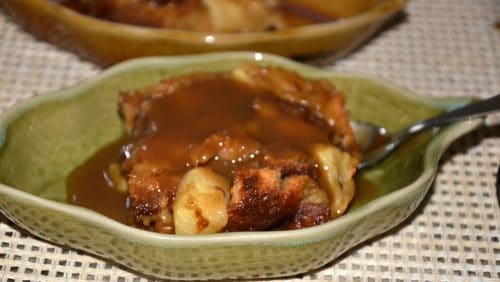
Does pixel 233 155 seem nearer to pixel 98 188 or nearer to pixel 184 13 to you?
pixel 98 188

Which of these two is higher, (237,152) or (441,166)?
(237,152)

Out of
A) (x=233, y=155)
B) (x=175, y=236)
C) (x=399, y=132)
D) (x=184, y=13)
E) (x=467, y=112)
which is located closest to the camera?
(x=175, y=236)

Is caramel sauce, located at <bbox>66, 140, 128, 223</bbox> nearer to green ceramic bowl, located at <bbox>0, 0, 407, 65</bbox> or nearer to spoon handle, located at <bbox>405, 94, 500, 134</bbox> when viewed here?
green ceramic bowl, located at <bbox>0, 0, 407, 65</bbox>

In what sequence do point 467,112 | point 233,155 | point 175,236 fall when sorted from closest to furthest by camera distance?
point 175,236 < point 233,155 < point 467,112

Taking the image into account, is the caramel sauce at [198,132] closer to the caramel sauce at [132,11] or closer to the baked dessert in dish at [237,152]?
the baked dessert in dish at [237,152]

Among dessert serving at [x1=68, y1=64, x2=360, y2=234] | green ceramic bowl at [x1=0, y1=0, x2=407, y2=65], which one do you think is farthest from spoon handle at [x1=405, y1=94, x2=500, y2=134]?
green ceramic bowl at [x1=0, y1=0, x2=407, y2=65]

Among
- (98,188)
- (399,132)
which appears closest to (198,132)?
(98,188)
